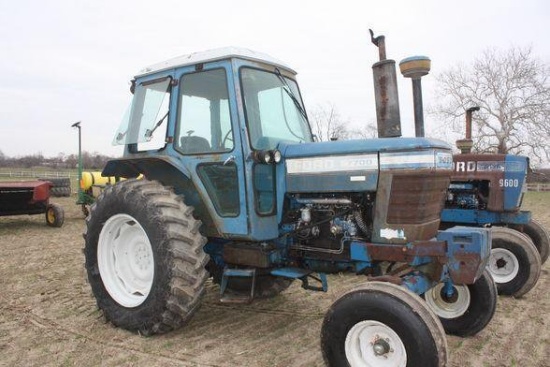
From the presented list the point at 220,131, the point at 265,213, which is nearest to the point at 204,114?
the point at 220,131

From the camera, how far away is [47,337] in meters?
3.76

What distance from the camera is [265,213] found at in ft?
12.6

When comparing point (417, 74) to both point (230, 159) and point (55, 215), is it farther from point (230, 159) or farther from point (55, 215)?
point (55, 215)

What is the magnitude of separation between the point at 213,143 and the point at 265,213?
73 centimetres

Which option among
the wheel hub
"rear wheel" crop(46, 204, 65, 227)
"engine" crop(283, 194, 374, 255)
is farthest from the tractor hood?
"rear wheel" crop(46, 204, 65, 227)

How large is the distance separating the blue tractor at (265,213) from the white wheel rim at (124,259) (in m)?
0.01

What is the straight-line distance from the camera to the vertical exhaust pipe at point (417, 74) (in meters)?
3.51

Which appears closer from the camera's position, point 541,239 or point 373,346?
point 373,346

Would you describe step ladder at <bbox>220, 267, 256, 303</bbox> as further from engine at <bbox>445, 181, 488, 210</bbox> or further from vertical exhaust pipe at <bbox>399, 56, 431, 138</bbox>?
engine at <bbox>445, 181, 488, 210</bbox>

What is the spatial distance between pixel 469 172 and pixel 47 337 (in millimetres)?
5267

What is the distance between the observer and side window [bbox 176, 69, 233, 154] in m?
3.92

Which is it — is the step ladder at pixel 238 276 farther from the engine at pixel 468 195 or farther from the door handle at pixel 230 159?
the engine at pixel 468 195

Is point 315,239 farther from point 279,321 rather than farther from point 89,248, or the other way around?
point 89,248

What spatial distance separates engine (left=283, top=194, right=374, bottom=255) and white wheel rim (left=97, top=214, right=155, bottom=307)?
1310 mm
